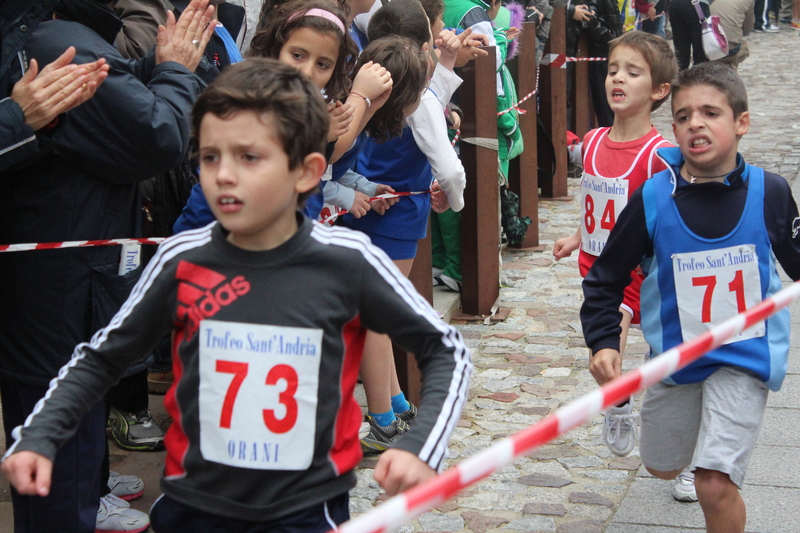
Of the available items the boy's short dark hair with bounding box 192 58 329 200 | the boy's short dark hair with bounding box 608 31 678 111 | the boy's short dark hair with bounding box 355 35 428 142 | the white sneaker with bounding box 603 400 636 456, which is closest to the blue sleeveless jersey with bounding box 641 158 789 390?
the white sneaker with bounding box 603 400 636 456

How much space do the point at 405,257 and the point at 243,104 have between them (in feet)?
8.62

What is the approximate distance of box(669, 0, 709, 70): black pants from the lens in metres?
13.0

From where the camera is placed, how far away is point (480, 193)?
6.05m

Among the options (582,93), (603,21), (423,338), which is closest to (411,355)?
(423,338)

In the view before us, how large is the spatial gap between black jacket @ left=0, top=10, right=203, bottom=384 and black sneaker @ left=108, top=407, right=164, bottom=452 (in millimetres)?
1385

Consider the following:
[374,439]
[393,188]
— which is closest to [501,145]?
[393,188]

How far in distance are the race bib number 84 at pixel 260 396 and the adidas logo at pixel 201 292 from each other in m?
0.04

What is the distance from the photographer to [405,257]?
469cm

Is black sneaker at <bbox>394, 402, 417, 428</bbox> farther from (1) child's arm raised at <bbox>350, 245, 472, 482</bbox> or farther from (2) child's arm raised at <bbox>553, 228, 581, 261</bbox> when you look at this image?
(1) child's arm raised at <bbox>350, 245, 472, 482</bbox>

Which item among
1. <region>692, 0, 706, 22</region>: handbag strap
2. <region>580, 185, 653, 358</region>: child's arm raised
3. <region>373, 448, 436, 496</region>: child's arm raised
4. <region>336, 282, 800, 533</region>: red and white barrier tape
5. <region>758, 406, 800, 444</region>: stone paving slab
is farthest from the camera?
<region>692, 0, 706, 22</region>: handbag strap

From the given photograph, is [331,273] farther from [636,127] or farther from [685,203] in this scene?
[636,127]

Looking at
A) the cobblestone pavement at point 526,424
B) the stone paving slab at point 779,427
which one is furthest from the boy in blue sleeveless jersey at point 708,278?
the stone paving slab at point 779,427

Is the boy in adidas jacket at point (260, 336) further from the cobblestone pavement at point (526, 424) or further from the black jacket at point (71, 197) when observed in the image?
the cobblestone pavement at point (526, 424)

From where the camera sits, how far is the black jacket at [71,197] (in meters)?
3.01
